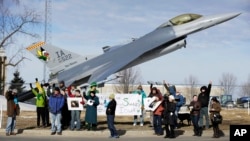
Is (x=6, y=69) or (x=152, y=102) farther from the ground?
(x=6, y=69)

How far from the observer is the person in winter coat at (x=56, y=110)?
15492 mm

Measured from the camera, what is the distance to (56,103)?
611 inches

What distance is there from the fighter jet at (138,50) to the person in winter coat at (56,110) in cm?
615

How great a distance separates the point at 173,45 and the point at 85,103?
9.18 m

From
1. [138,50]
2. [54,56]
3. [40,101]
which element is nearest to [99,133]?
[40,101]

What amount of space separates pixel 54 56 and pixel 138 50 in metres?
6.43

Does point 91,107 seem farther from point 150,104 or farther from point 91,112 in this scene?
point 150,104

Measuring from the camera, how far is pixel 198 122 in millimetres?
15477

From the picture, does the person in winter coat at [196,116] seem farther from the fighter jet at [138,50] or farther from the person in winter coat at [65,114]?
the fighter jet at [138,50]

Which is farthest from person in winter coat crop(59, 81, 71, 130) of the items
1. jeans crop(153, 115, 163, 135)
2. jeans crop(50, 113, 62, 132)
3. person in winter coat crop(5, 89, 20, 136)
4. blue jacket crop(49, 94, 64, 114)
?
jeans crop(153, 115, 163, 135)

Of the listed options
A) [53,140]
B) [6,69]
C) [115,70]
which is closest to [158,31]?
[115,70]

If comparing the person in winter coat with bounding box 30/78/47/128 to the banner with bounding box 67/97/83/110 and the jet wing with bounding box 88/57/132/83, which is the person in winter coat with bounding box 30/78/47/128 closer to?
the banner with bounding box 67/97/83/110

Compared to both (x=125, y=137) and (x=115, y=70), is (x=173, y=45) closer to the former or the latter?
(x=115, y=70)

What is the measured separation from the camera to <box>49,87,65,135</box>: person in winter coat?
1549 centimetres
